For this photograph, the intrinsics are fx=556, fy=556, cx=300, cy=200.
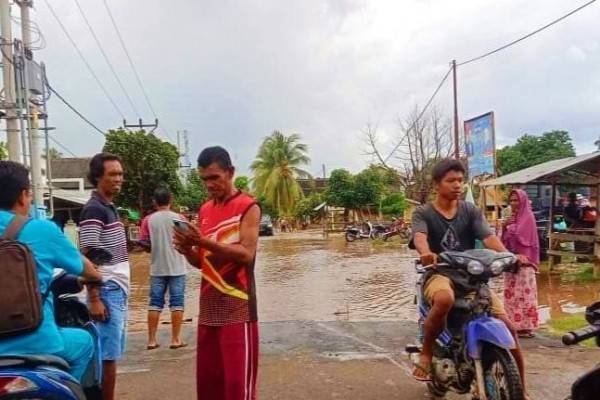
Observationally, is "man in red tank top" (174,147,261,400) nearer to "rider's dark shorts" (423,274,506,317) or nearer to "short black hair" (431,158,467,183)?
"rider's dark shorts" (423,274,506,317)

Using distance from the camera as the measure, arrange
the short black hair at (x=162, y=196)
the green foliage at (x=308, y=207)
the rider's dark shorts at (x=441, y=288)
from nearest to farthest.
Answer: the rider's dark shorts at (x=441, y=288)
the short black hair at (x=162, y=196)
the green foliage at (x=308, y=207)

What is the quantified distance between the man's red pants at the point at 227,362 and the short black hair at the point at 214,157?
2.87 ft

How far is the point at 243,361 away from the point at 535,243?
5235mm

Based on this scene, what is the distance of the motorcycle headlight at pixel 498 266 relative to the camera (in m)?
3.43

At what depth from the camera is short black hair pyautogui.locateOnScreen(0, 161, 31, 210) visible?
2.60 metres

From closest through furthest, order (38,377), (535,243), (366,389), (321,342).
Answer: (38,377)
(366,389)
(321,342)
(535,243)

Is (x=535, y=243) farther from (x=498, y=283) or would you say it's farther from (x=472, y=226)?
(x=498, y=283)

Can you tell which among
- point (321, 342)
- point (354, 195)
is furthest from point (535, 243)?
point (354, 195)

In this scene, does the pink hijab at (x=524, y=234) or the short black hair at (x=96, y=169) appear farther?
the pink hijab at (x=524, y=234)

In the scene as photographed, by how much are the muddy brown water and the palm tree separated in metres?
28.8

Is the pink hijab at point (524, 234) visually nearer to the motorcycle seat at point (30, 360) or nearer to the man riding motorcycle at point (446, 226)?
the man riding motorcycle at point (446, 226)

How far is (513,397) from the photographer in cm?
316

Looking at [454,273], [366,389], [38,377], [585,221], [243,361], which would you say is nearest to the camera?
[38,377]

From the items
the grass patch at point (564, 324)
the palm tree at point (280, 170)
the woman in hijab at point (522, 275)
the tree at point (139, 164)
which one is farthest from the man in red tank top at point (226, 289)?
the palm tree at point (280, 170)
